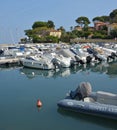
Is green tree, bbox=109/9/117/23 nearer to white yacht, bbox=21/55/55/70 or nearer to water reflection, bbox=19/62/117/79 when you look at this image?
water reflection, bbox=19/62/117/79

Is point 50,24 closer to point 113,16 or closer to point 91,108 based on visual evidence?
point 113,16

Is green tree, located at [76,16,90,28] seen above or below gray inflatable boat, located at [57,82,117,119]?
above

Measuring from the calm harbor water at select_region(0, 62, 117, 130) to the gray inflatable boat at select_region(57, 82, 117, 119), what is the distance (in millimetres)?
385

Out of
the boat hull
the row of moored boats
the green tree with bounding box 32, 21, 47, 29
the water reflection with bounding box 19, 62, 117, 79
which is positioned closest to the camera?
the boat hull

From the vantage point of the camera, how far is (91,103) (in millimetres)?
14148

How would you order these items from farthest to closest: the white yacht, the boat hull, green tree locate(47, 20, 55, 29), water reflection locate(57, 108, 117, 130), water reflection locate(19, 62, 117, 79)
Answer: green tree locate(47, 20, 55, 29)
the white yacht
water reflection locate(19, 62, 117, 79)
water reflection locate(57, 108, 117, 130)
the boat hull

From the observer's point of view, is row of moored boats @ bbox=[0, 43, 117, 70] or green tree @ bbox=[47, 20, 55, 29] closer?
row of moored boats @ bbox=[0, 43, 117, 70]

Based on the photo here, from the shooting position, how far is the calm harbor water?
13789mm

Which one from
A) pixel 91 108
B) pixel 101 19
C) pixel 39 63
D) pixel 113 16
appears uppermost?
pixel 113 16

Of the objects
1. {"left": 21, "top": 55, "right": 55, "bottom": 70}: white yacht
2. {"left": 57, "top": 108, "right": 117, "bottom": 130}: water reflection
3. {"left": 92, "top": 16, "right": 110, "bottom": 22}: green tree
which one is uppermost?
{"left": 92, "top": 16, "right": 110, "bottom": 22}: green tree

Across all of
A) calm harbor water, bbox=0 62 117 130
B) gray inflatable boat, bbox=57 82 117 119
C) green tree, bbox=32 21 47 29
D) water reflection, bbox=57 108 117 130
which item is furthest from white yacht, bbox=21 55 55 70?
green tree, bbox=32 21 47 29

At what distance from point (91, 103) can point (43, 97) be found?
5.51 m

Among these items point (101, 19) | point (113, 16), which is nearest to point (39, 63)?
point (113, 16)

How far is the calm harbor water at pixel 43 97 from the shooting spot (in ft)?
45.2
